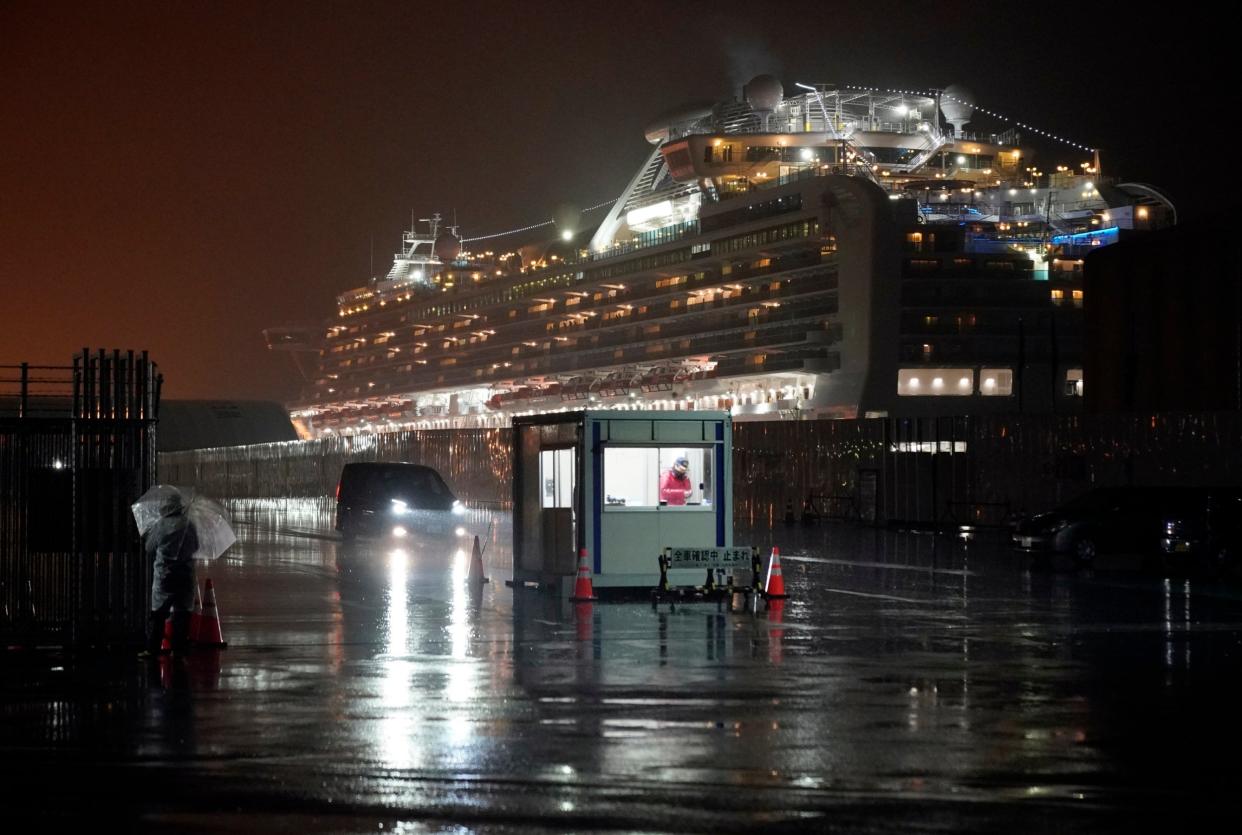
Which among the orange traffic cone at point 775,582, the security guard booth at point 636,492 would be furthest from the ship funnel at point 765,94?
the orange traffic cone at point 775,582

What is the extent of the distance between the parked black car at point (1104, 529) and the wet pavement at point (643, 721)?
7073mm

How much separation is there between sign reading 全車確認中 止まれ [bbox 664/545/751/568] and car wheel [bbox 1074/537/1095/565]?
906 centimetres

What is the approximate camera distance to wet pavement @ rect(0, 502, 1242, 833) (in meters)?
7.26

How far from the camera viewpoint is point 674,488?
19.1m

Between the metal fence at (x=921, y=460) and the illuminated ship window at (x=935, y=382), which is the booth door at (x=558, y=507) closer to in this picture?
the metal fence at (x=921, y=460)

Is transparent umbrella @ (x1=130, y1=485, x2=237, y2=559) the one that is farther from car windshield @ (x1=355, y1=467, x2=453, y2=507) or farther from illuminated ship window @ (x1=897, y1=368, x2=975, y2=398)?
illuminated ship window @ (x1=897, y1=368, x2=975, y2=398)

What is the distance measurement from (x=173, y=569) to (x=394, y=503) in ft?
63.0

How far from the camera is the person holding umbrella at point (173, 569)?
41.9ft

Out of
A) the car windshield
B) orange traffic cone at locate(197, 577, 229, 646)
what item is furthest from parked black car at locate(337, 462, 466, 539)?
orange traffic cone at locate(197, 577, 229, 646)

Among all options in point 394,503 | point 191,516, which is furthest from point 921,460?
point 191,516

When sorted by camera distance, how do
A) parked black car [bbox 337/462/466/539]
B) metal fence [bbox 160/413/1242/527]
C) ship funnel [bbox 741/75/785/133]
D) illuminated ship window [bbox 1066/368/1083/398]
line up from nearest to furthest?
parked black car [bbox 337/462/466/539] < metal fence [bbox 160/413/1242/527] < illuminated ship window [bbox 1066/368/1083/398] < ship funnel [bbox 741/75/785/133]

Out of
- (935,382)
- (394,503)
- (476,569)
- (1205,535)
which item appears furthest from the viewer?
(935,382)

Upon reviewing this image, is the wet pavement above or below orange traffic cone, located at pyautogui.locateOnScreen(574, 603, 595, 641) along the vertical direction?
below

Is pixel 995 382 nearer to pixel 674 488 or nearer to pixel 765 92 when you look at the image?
pixel 765 92
